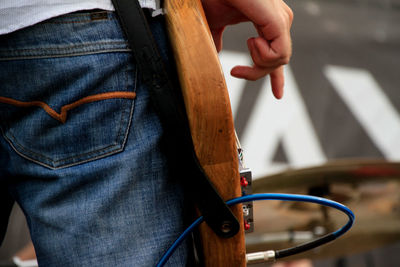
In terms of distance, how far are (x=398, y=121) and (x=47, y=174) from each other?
6.08 ft

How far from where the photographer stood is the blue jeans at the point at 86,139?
0.37 m

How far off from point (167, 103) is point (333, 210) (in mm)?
623

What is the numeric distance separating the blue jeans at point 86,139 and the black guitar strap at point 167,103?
0.01 meters

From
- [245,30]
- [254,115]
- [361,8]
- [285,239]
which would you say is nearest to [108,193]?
[285,239]

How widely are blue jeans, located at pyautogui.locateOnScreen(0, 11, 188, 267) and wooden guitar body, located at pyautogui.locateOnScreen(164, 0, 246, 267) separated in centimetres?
3

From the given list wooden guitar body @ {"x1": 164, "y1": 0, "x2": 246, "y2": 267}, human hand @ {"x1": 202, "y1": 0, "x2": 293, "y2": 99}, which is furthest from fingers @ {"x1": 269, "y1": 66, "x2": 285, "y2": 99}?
wooden guitar body @ {"x1": 164, "y1": 0, "x2": 246, "y2": 267}

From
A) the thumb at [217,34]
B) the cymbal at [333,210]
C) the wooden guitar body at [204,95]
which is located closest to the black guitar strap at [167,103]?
the wooden guitar body at [204,95]

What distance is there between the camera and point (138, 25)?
1.21 ft

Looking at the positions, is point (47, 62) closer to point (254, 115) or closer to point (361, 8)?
point (254, 115)

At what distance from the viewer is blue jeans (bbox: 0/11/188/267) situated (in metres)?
0.37

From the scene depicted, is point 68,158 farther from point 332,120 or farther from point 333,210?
point 332,120

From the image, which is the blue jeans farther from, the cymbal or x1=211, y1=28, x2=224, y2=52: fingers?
the cymbal

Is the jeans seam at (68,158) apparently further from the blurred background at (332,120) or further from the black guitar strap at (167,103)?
the blurred background at (332,120)

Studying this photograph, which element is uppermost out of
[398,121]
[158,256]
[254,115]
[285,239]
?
[158,256]
